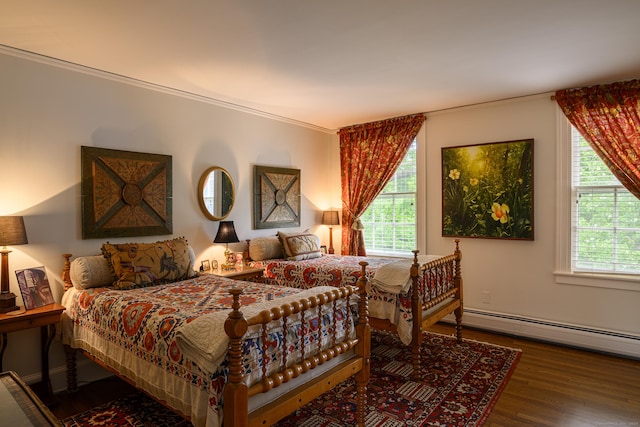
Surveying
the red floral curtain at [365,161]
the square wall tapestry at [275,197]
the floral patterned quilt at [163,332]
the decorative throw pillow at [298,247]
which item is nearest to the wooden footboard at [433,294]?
the floral patterned quilt at [163,332]

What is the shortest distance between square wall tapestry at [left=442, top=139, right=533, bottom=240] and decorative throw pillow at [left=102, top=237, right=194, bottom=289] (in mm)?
3122

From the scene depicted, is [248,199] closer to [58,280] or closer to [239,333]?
[58,280]

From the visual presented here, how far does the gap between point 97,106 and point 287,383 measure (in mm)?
2860

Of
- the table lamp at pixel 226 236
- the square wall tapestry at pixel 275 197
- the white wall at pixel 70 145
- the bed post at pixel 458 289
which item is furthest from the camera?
the square wall tapestry at pixel 275 197

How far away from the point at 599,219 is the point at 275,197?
3.58 m

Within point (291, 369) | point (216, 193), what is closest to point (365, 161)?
point (216, 193)

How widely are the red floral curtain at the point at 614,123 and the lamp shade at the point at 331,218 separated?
10.0 ft

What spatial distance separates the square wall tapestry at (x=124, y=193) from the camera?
326 cm

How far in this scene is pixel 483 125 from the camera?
449 centimetres

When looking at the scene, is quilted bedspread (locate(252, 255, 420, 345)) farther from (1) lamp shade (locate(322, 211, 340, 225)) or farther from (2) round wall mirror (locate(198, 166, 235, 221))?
(1) lamp shade (locate(322, 211, 340, 225))

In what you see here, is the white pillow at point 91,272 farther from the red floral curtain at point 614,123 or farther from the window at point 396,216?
the red floral curtain at point 614,123

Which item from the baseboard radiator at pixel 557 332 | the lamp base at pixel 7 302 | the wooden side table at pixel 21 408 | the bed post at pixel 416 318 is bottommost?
the baseboard radiator at pixel 557 332

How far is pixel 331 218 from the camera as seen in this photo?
5613 millimetres

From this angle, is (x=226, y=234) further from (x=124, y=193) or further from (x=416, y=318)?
(x=416, y=318)
